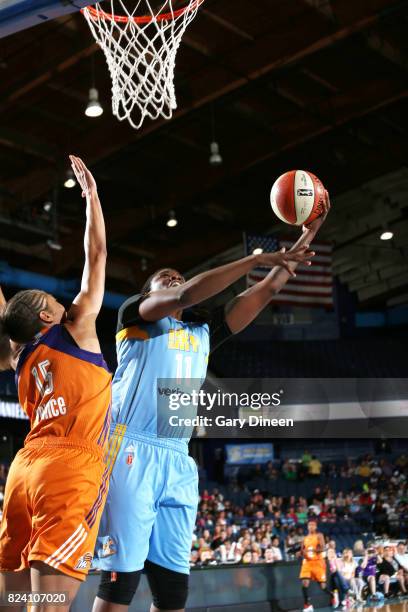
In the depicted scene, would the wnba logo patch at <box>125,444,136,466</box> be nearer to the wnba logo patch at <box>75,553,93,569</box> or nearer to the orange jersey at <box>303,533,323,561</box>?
the wnba logo patch at <box>75,553,93,569</box>

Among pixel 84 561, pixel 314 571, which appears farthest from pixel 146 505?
pixel 314 571

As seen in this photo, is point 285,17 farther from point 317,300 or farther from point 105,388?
point 105,388

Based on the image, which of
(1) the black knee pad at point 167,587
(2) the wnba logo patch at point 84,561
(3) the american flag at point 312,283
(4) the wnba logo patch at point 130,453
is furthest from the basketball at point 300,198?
(3) the american flag at point 312,283

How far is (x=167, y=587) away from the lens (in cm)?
321

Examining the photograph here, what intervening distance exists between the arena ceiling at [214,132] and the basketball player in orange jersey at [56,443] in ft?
27.8

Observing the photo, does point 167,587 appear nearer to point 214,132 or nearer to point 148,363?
point 148,363

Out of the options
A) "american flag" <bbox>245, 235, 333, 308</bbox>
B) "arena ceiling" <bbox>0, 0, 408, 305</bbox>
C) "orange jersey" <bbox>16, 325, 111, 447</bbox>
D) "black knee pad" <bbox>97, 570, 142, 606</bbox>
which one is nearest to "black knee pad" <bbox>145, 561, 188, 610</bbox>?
"black knee pad" <bbox>97, 570, 142, 606</bbox>

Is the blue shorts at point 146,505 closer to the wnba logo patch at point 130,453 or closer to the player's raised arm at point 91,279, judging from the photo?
the wnba logo patch at point 130,453

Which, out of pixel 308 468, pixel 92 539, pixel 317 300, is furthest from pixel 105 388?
pixel 308 468

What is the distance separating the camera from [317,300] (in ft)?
53.2

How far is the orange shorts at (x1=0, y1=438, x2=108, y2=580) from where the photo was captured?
101 inches

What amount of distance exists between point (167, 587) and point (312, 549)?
651cm

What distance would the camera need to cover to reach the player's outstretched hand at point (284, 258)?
2.98 m

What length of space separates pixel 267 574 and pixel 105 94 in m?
7.95
